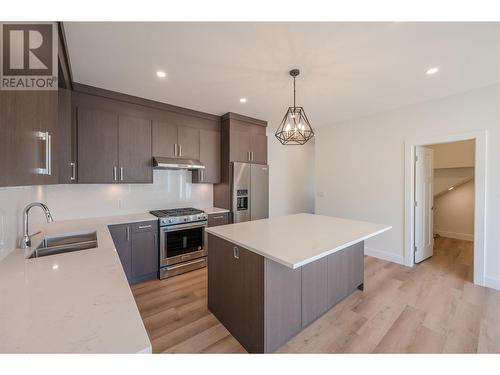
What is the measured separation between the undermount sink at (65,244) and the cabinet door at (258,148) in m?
2.78

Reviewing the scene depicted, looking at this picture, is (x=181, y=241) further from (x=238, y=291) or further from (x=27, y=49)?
(x=27, y=49)

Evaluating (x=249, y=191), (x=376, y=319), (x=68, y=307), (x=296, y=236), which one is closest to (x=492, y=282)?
(x=376, y=319)

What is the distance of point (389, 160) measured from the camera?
11.6 feet

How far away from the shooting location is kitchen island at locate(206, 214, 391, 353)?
1.54 meters

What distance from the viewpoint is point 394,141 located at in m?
3.47

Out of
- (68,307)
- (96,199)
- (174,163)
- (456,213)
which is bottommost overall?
(456,213)

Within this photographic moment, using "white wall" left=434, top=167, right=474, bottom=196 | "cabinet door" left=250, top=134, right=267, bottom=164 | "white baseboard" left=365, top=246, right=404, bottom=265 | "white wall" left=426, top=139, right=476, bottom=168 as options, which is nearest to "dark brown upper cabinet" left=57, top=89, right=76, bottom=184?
"cabinet door" left=250, top=134, right=267, bottom=164

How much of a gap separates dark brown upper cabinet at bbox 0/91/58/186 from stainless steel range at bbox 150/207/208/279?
179 centimetres

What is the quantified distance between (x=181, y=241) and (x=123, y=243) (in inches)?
29.5

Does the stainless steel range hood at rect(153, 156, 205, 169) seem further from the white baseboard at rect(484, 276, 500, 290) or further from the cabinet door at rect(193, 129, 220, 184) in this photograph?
the white baseboard at rect(484, 276, 500, 290)

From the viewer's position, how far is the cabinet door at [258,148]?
3988 millimetres

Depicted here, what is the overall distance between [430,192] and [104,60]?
518 centimetres
